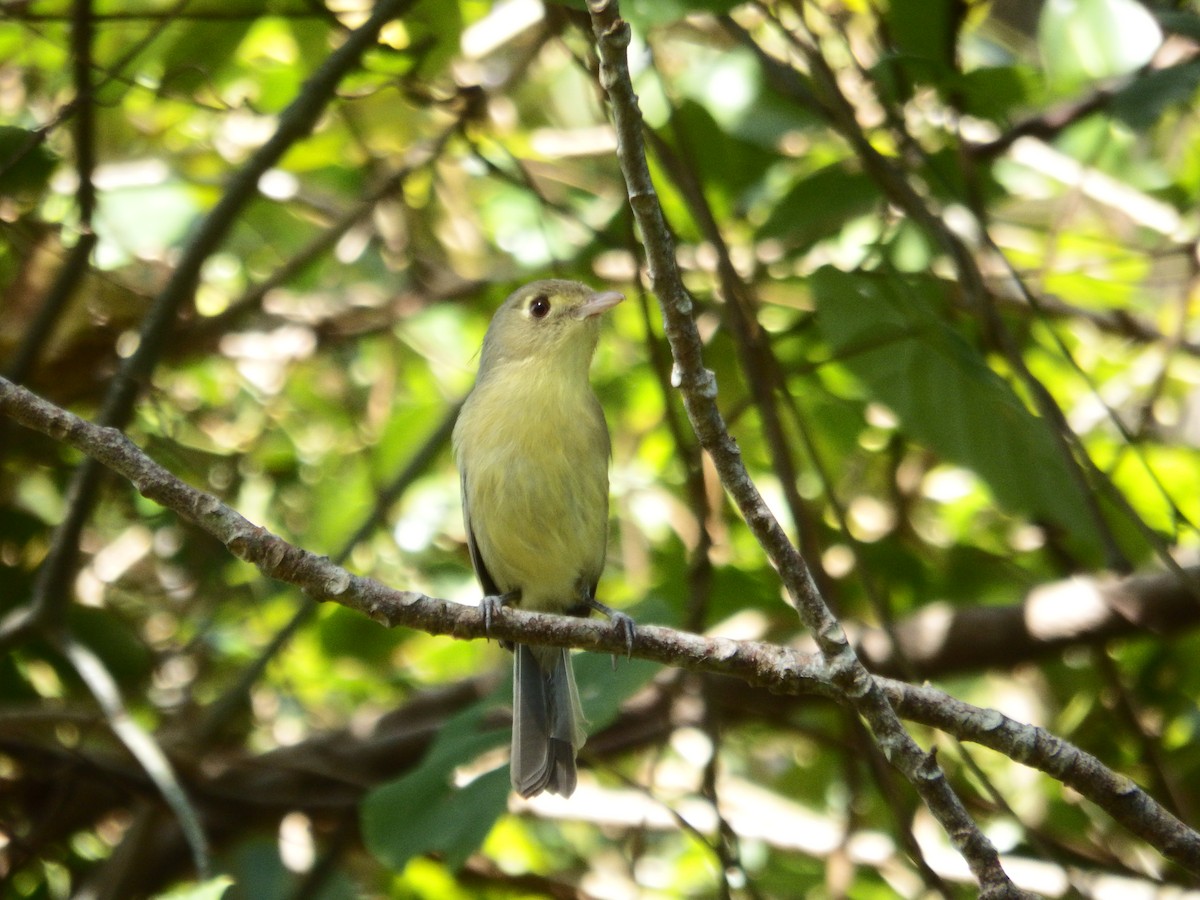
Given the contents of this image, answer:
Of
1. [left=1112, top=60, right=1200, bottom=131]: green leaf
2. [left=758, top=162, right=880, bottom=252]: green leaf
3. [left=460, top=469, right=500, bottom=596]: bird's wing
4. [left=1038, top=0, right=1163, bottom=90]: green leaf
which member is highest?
[left=1038, top=0, right=1163, bottom=90]: green leaf

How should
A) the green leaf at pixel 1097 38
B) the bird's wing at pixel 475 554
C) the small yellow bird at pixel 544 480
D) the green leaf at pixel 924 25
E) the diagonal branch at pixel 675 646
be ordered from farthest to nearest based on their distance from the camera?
the bird's wing at pixel 475 554, the small yellow bird at pixel 544 480, the green leaf at pixel 924 25, the green leaf at pixel 1097 38, the diagonal branch at pixel 675 646

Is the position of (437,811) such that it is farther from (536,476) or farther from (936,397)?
(936,397)

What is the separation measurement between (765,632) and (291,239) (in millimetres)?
2397

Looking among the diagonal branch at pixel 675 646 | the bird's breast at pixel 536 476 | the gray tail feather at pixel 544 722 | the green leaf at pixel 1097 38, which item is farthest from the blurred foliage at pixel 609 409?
the diagonal branch at pixel 675 646

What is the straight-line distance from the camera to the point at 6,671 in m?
4.16

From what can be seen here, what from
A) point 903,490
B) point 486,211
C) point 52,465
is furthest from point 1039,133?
point 52,465

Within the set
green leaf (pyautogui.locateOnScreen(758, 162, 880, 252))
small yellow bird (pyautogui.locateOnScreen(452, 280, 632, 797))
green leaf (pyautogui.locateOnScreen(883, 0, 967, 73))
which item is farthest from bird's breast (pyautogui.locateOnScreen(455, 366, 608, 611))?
green leaf (pyautogui.locateOnScreen(883, 0, 967, 73))

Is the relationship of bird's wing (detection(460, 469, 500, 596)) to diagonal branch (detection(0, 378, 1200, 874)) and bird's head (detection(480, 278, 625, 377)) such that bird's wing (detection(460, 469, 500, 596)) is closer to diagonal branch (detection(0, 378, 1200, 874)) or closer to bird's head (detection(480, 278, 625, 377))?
bird's head (detection(480, 278, 625, 377))

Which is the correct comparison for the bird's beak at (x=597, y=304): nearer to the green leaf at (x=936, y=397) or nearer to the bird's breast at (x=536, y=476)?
the bird's breast at (x=536, y=476)

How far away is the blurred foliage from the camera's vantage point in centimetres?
344

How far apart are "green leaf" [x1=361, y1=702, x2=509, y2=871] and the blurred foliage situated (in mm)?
15

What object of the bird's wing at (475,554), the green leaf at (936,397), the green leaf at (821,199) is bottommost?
the bird's wing at (475,554)

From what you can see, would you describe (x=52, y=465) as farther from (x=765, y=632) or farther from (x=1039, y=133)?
(x=1039, y=133)

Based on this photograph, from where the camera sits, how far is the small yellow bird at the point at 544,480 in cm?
374
